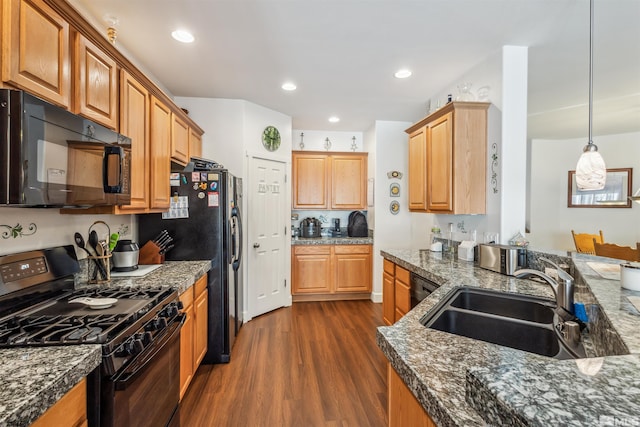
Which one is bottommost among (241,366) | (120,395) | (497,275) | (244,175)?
(241,366)

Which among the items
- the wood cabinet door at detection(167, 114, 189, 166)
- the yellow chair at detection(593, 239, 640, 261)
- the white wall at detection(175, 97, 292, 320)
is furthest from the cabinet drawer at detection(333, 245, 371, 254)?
the yellow chair at detection(593, 239, 640, 261)

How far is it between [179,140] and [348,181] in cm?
260

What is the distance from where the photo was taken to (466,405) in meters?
0.64

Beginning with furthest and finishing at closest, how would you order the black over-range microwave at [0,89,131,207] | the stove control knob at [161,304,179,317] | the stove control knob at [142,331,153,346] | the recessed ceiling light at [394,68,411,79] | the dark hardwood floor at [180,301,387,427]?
1. the recessed ceiling light at [394,68,411,79]
2. the dark hardwood floor at [180,301,387,427]
3. the stove control knob at [161,304,179,317]
4. the stove control knob at [142,331,153,346]
5. the black over-range microwave at [0,89,131,207]

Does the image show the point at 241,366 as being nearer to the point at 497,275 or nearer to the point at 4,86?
the point at 497,275

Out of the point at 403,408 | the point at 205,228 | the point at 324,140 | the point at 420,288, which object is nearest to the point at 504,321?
the point at 403,408

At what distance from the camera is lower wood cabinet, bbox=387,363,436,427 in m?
0.78

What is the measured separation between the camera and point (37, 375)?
840 millimetres

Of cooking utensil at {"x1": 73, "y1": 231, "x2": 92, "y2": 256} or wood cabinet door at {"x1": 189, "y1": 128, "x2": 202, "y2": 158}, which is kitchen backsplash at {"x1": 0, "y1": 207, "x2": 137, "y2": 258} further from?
wood cabinet door at {"x1": 189, "y1": 128, "x2": 202, "y2": 158}

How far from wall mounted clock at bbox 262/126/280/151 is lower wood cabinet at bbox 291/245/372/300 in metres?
1.43

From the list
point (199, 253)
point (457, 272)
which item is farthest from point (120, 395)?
point (457, 272)

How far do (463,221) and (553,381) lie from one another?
8.55 feet

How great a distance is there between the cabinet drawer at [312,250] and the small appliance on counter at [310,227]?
41cm

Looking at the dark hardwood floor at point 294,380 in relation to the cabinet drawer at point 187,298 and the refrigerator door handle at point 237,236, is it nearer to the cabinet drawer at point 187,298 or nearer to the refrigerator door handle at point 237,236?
the cabinet drawer at point 187,298
